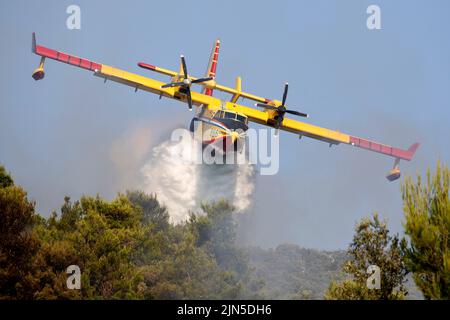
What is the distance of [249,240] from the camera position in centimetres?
7044

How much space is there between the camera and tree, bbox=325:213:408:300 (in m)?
29.1

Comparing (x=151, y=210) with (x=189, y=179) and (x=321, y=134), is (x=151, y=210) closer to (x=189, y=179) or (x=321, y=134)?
(x=189, y=179)

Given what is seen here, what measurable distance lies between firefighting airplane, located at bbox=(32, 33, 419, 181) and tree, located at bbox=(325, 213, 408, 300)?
Answer: 69.3ft

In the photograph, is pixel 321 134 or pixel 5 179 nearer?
pixel 5 179

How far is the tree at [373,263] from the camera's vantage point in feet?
95.3

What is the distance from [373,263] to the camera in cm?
3031

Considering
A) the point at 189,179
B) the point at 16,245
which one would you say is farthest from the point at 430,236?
the point at 189,179

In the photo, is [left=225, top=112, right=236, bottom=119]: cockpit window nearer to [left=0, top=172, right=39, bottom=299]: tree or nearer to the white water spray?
the white water spray

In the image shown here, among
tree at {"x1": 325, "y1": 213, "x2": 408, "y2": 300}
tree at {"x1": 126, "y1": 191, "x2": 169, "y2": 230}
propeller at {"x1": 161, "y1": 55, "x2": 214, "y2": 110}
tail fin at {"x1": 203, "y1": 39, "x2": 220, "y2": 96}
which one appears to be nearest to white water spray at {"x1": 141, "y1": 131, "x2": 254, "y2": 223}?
tree at {"x1": 126, "y1": 191, "x2": 169, "y2": 230}

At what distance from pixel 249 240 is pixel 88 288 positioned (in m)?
32.3

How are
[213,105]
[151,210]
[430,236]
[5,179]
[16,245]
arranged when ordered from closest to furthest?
[430,236] < [16,245] < [5,179] < [213,105] < [151,210]

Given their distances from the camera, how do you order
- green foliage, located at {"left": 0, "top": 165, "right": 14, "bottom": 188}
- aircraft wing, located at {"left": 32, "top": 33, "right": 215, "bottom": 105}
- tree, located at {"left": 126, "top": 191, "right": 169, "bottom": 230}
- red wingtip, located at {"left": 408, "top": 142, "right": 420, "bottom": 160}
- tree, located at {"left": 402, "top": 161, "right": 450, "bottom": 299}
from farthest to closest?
tree, located at {"left": 126, "top": 191, "right": 169, "bottom": 230}
red wingtip, located at {"left": 408, "top": 142, "right": 420, "bottom": 160}
aircraft wing, located at {"left": 32, "top": 33, "right": 215, "bottom": 105}
green foliage, located at {"left": 0, "top": 165, "right": 14, "bottom": 188}
tree, located at {"left": 402, "top": 161, "right": 450, "bottom": 299}

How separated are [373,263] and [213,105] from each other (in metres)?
27.5
